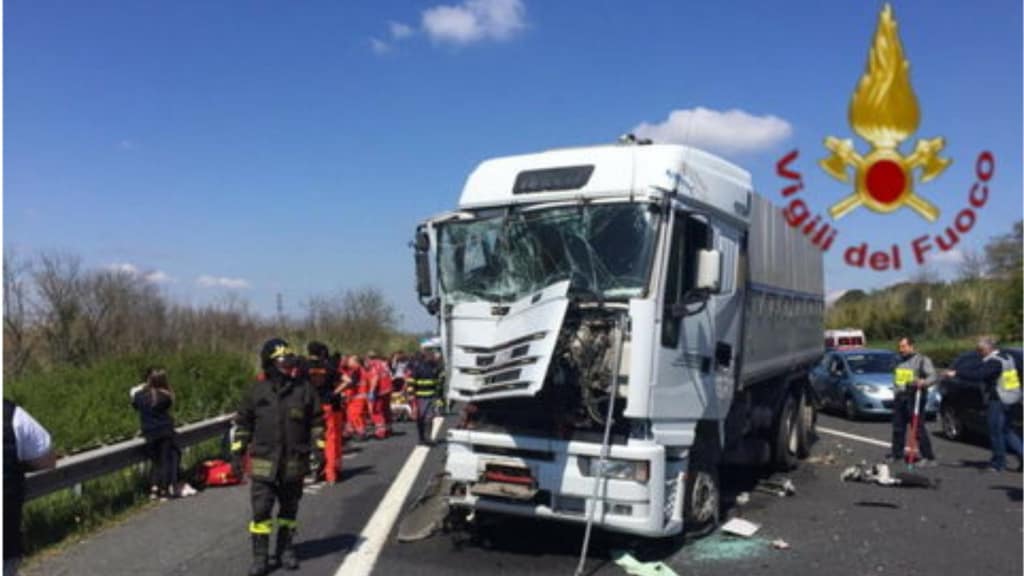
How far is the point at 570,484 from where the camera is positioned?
6961 millimetres

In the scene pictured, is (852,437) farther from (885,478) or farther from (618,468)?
(618,468)

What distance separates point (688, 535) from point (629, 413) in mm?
1737

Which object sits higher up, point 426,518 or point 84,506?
point 426,518

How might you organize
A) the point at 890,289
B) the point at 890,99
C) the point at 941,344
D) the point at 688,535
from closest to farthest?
the point at 890,99
the point at 688,535
the point at 941,344
the point at 890,289

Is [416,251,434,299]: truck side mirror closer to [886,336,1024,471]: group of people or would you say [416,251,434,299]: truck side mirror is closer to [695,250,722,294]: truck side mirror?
[695,250,722,294]: truck side mirror

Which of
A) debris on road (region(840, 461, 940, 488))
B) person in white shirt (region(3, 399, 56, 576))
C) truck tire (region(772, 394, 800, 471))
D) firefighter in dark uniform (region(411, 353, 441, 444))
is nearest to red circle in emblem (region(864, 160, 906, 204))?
person in white shirt (region(3, 399, 56, 576))

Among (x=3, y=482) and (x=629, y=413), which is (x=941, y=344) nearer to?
(x=629, y=413)

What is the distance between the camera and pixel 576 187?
7.53 meters

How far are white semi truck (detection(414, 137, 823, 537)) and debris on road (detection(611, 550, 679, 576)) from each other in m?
0.25

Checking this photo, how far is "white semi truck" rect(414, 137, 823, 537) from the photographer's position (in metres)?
6.84

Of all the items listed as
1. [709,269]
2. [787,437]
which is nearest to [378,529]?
[709,269]

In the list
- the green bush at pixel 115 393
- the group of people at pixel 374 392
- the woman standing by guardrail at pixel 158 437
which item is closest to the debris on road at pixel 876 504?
the group of people at pixel 374 392

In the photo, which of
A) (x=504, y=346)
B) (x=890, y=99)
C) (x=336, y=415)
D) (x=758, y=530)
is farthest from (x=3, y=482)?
(x=336, y=415)

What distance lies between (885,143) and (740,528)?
504cm
